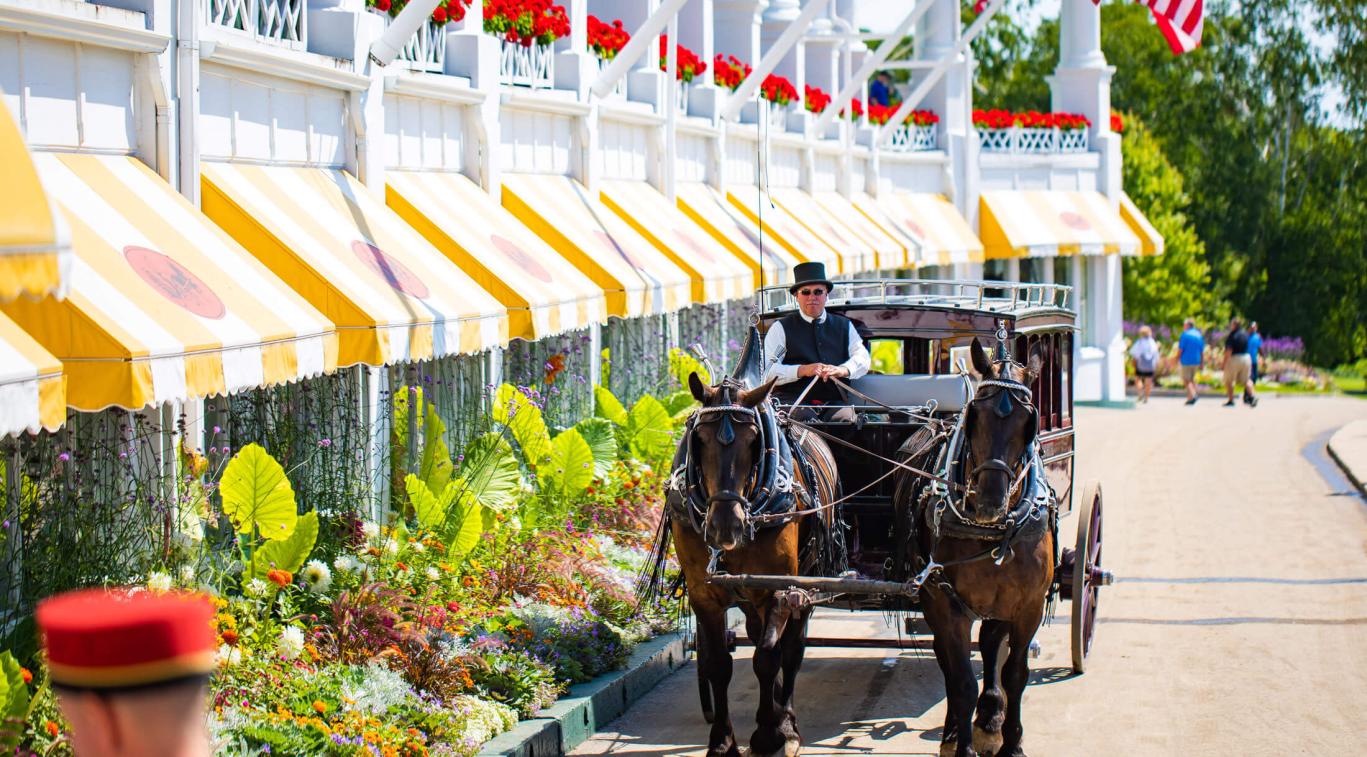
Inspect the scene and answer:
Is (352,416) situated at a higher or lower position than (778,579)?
higher

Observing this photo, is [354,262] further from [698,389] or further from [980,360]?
[980,360]

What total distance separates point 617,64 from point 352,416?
22.7ft

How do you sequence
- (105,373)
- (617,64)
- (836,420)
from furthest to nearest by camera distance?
(617,64)
(836,420)
(105,373)

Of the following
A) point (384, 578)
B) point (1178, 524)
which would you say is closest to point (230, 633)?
point (384, 578)

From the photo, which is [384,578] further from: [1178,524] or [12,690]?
[1178,524]

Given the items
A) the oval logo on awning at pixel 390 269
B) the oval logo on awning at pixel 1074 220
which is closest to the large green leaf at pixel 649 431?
the oval logo on awning at pixel 390 269

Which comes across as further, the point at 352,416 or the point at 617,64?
the point at 617,64

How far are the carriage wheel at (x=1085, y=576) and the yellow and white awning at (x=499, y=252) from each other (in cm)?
393

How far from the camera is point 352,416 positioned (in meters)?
10.9

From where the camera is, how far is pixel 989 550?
8.37m

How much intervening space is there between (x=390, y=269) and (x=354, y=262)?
0.43m

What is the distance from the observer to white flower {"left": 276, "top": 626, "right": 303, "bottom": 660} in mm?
7859

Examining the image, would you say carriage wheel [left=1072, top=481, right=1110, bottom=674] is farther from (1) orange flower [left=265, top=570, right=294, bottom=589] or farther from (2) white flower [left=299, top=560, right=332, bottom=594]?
(1) orange flower [left=265, top=570, right=294, bottom=589]

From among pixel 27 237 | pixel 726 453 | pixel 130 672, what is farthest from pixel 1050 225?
pixel 130 672
